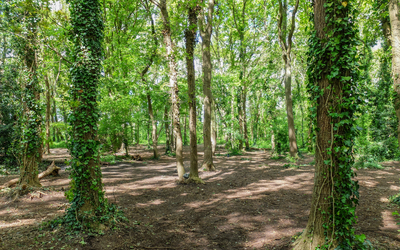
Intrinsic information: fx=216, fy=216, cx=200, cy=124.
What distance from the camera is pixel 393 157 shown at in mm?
13406

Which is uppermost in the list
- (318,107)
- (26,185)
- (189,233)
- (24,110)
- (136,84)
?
(136,84)

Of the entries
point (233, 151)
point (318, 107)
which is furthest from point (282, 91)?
point (318, 107)

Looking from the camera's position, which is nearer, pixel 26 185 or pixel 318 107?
pixel 318 107

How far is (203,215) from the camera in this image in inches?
217

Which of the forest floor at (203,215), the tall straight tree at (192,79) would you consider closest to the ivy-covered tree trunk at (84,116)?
the forest floor at (203,215)

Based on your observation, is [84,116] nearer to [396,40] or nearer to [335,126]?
[335,126]

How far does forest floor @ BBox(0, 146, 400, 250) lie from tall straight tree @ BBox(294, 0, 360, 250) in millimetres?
907

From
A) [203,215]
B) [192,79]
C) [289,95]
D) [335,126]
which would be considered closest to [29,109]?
[192,79]

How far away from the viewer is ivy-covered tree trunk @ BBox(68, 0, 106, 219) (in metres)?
4.05

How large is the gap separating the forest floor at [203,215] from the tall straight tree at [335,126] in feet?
2.98

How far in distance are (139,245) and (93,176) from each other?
1561 millimetres

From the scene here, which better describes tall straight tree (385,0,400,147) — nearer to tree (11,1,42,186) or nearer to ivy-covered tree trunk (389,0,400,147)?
ivy-covered tree trunk (389,0,400,147)

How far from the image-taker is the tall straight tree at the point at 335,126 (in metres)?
2.83

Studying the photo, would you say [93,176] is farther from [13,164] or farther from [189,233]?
[13,164]
